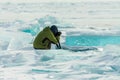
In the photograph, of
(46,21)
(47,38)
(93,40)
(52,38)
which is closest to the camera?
(52,38)

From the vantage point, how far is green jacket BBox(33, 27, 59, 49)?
905 centimetres

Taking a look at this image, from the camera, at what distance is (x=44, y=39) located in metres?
9.25

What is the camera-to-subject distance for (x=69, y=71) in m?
6.45

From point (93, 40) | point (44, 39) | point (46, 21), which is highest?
point (44, 39)

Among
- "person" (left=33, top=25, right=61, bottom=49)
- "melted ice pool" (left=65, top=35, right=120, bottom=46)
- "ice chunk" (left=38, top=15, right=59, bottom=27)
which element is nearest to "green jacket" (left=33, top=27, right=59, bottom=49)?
"person" (left=33, top=25, right=61, bottom=49)

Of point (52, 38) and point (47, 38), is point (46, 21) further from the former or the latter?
point (52, 38)

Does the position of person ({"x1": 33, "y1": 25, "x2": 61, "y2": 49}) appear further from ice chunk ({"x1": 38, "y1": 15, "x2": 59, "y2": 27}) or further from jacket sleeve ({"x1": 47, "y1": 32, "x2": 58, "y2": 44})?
ice chunk ({"x1": 38, "y1": 15, "x2": 59, "y2": 27})

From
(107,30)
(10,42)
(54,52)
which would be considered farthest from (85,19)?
(54,52)

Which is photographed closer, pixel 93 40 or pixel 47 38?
pixel 47 38

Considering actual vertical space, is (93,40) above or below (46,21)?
below

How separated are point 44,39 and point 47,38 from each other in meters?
0.12

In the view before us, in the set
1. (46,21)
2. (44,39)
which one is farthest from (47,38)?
(46,21)

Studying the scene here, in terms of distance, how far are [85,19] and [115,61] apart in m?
13.3

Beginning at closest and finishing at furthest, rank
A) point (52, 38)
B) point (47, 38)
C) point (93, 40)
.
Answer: point (52, 38) < point (47, 38) < point (93, 40)
